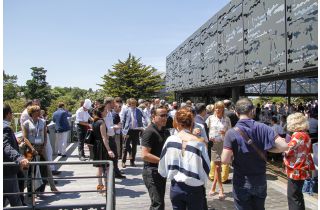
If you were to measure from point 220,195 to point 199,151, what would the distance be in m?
3.18

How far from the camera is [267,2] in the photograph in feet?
32.0

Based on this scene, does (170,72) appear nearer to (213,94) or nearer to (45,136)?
(213,94)

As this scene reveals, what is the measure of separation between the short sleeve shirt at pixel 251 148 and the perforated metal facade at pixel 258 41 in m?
4.31

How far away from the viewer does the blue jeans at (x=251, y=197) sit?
3977mm

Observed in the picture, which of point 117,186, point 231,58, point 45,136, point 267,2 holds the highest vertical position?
point 267,2

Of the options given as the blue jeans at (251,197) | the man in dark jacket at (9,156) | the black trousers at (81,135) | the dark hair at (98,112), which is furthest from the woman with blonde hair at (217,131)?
the black trousers at (81,135)

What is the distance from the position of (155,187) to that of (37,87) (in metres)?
78.7

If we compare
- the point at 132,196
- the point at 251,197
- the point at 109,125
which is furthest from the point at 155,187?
the point at 109,125

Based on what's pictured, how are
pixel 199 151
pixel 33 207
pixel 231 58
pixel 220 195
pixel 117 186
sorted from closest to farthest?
pixel 199 151 → pixel 33 207 → pixel 220 195 → pixel 117 186 → pixel 231 58

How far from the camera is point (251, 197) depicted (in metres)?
4.02

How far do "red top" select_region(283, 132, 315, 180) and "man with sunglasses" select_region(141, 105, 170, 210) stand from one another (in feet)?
5.85

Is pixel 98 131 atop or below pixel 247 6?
below

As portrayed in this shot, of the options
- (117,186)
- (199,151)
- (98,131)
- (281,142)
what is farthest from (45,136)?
(281,142)

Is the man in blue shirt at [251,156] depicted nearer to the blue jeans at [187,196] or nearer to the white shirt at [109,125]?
the blue jeans at [187,196]
